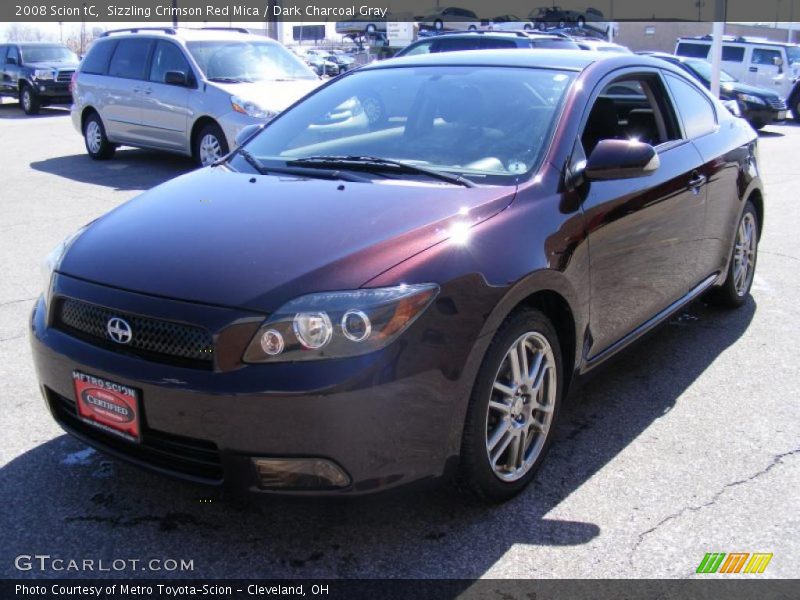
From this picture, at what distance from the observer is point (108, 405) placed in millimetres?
2869

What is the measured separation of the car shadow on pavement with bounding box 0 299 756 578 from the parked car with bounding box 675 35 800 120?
21.0 m

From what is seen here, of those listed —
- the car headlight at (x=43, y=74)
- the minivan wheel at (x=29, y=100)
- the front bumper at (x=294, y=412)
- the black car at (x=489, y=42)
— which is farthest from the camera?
the minivan wheel at (x=29, y=100)

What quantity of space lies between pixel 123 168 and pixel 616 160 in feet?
31.9

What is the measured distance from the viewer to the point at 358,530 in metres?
3.04

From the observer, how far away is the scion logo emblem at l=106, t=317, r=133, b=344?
2818 mm

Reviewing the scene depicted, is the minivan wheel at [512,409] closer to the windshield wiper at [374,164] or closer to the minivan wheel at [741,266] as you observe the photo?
the windshield wiper at [374,164]

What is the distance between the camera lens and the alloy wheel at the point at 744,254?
215 inches

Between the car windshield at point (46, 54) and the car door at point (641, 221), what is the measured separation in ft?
68.9

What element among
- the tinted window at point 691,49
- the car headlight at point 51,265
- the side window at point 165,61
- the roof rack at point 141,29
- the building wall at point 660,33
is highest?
the building wall at point 660,33

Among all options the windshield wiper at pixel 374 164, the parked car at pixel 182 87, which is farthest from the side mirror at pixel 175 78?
the windshield wiper at pixel 374 164

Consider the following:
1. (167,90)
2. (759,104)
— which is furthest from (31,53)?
(759,104)

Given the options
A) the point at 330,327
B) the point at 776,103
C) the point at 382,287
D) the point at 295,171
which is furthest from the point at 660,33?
the point at 330,327

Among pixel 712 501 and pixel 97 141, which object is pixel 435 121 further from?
pixel 97 141

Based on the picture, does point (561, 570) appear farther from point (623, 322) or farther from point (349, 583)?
point (623, 322)
